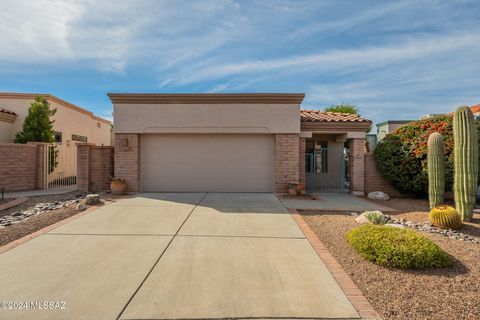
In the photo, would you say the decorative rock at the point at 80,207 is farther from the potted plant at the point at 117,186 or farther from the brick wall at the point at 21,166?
the brick wall at the point at 21,166

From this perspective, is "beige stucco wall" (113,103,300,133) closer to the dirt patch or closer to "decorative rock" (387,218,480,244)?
"decorative rock" (387,218,480,244)

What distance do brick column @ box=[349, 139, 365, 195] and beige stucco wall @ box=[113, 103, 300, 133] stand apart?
9.66 ft

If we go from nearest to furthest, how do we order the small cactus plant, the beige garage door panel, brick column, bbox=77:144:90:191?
the small cactus plant, brick column, bbox=77:144:90:191, the beige garage door panel

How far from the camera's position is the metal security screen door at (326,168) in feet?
44.7

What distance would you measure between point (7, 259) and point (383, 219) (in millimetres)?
7688

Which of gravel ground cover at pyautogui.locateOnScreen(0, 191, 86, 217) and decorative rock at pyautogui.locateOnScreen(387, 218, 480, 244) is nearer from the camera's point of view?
decorative rock at pyautogui.locateOnScreen(387, 218, 480, 244)

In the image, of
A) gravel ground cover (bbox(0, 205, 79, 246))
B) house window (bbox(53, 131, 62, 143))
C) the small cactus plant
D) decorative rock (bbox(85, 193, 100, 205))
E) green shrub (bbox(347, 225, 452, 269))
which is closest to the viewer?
green shrub (bbox(347, 225, 452, 269))

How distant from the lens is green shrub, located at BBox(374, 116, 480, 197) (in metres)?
10.4

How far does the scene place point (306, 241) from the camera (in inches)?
218

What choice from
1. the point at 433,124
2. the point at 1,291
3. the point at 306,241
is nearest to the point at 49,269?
the point at 1,291

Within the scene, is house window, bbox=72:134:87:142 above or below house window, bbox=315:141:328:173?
above

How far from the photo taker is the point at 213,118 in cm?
1148

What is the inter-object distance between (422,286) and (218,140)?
30.0 feet

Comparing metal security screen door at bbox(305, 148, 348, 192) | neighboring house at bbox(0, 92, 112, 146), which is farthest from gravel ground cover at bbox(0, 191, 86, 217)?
metal security screen door at bbox(305, 148, 348, 192)
